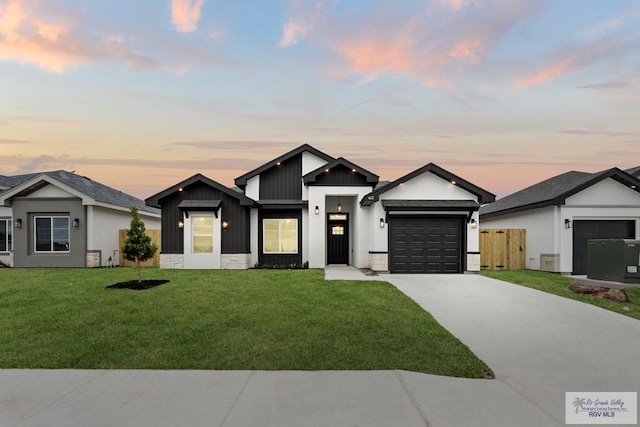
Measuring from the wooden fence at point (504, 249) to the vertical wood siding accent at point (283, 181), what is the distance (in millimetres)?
9363

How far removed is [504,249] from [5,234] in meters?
25.0

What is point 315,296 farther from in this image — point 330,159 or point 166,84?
point 166,84

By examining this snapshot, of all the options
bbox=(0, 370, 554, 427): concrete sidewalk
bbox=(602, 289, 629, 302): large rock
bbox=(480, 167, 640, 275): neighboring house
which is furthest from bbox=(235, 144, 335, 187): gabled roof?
bbox=(0, 370, 554, 427): concrete sidewalk

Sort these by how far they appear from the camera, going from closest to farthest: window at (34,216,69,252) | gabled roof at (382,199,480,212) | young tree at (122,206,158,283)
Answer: young tree at (122,206,158,283)
gabled roof at (382,199,480,212)
window at (34,216,69,252)

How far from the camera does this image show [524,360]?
16.1 feet

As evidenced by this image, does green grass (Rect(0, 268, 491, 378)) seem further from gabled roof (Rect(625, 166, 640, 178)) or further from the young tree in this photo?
gabled roof (Rect(625, 166, 640, 178))

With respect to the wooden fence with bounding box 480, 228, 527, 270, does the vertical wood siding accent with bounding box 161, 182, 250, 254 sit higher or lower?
higher

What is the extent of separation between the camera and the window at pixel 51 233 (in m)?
17.3

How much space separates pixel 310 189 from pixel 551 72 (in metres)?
10.8

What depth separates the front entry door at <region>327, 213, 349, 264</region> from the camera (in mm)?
17402

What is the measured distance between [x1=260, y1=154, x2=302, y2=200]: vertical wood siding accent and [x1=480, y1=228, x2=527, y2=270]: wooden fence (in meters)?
9.36

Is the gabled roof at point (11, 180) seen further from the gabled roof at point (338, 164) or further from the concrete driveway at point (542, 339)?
the concrete driveway at point (542, 339)

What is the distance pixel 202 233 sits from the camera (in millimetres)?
15844

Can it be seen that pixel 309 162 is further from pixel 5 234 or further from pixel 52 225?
pixel 5 234
